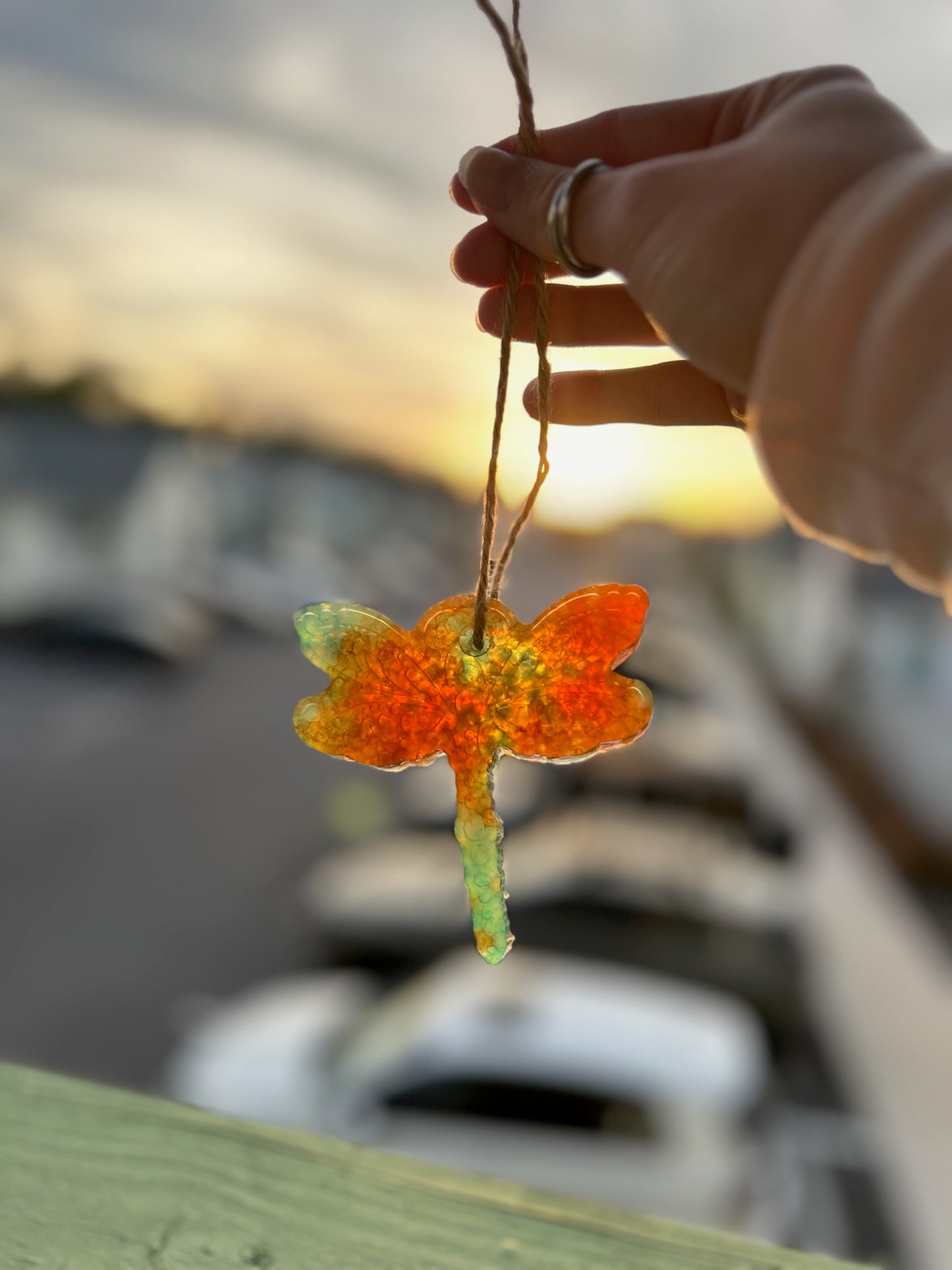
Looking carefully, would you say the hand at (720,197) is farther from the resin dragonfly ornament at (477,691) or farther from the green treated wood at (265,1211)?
the green treated wood at (265,1211)

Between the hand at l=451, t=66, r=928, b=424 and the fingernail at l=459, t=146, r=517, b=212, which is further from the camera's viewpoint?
the fingernail at l=459, t=146, r=517, b=212

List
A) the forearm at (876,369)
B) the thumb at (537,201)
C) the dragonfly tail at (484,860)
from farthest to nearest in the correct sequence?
the dragonfly tail at (484,860) < the thumb at (537,201) < the forearm at (876,369)

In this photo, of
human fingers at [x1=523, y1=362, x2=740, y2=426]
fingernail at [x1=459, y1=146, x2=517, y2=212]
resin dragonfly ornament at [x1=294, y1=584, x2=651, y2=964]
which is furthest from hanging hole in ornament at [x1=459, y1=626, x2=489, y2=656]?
fingernail at [x1=459, y1=146, x2=517, y2=212]

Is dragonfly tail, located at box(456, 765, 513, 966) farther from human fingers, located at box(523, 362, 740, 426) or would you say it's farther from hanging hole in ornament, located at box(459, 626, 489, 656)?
human fingers, located at box(523, 362, 740, 426)

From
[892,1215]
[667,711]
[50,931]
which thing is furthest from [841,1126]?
[667,711]

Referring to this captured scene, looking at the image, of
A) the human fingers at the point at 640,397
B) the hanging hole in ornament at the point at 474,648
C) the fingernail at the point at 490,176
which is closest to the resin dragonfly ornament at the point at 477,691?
the hanging hole in ornament at the point at 474,648

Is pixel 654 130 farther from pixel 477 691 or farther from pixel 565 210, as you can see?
pixel 477 691

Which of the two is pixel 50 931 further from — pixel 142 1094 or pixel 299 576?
pixel 299 576
